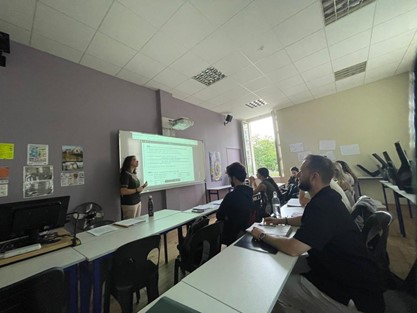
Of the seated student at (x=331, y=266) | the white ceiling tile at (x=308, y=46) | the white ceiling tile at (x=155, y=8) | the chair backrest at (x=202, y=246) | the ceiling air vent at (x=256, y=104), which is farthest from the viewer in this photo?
the ceiling air vent at (x=256, y=104)

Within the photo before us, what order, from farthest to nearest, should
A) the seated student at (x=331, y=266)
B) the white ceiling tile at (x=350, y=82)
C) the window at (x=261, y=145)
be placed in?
1. the window at (x=261, y=145)
2. the white ceiling tile at (x=350, y=82)
3. the seated student at (x=331, y=266)

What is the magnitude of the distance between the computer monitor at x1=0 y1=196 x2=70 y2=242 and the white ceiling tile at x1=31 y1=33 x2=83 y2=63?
2.31 m

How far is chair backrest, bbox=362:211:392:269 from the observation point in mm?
1350

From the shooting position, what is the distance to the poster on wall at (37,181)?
2.53 m

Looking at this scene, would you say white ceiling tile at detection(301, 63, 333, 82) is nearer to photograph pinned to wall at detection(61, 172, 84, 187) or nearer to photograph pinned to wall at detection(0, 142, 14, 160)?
photograph pinned to wall at detection(61, 172, 84, 187)

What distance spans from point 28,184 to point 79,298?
1.83 m

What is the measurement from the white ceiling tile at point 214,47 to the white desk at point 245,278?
9.18 feet

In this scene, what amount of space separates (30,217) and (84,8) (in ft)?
7.45

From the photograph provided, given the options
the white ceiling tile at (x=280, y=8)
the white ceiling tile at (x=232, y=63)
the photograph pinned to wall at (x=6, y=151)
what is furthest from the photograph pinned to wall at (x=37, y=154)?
the white ceiling tile at (x=280, y=8)

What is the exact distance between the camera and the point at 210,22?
2.50 meters

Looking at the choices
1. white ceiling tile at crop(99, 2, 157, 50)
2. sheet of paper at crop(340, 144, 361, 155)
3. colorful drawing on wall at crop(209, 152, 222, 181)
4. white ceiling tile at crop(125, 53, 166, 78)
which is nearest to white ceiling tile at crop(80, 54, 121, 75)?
white ceiling tile at crop(125, 53, 166, 78)

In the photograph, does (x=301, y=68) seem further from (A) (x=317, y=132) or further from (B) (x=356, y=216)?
(B) (x=356, y=216)

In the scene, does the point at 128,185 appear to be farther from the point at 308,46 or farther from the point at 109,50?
the point at 308,46

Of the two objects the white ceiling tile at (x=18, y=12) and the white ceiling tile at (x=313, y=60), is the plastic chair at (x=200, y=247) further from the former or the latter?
the white ceiling tile at (x=313, y=60)
